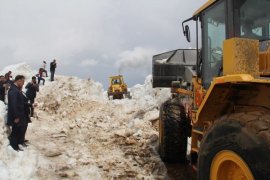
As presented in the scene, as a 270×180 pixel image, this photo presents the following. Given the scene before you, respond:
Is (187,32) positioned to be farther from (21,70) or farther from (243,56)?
(21,70)

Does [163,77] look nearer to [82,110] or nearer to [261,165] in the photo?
[261,165]

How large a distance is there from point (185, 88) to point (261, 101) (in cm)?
341

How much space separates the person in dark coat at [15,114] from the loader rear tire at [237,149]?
4.04m

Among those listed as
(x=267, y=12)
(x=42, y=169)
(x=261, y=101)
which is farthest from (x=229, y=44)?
(x=42, y=169)

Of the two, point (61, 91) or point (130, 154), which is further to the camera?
point (61, 91)

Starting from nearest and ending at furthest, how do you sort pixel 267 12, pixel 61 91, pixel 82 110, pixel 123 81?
1. pixel 267 12
2. pixel 82 110
3. pixel 61 91
4. pixel 123 81

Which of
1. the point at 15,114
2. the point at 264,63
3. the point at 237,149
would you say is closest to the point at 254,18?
the point at 264,63

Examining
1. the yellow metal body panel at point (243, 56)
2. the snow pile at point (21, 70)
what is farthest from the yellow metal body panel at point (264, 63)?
the snow pile at point (21, 70)

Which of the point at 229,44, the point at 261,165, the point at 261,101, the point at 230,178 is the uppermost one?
the point at 229,44

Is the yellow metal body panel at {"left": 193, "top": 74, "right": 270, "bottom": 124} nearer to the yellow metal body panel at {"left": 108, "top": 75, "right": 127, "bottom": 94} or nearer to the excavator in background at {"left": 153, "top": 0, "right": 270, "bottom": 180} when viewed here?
the excavator in background at {"left": 153, "top": 0, "right": 270, "bottom": 180}

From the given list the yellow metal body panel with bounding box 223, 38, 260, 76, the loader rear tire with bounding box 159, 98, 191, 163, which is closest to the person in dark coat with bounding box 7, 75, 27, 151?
the loader rear tire with bounding box 159, 98, 191, 163

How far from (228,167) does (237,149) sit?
35 centimetres

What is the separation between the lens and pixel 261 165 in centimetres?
324

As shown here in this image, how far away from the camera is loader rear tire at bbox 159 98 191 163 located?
7266mm
